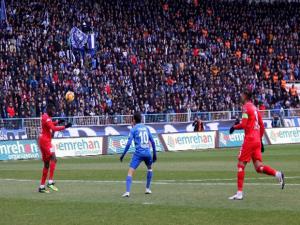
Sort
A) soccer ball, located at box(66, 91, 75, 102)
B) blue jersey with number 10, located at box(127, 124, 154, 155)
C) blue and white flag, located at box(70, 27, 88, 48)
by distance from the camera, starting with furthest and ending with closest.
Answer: blue and white flag, located at box(70, 27, 88, 48), soccer ball, located at box(66, 91, 75, 102), blue jersey with number 10, located at box(127, 124, 154, 155)

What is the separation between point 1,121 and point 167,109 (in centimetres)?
1216

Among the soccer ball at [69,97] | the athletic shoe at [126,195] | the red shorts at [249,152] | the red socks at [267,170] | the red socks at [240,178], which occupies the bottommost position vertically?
the athletic shoe at [126,195]

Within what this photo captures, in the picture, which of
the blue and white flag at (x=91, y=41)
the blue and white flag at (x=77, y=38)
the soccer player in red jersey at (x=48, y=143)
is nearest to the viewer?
the soccer player in red jersey at (x=48, y=143)

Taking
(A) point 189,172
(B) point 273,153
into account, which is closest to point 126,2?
(B) point 273,153

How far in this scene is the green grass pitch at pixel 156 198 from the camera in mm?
12891

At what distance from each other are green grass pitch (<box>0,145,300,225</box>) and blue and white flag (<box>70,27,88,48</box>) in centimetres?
2109

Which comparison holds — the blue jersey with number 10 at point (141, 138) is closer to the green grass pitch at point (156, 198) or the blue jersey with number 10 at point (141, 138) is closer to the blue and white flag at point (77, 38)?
the green grass pitch at point (156, 198)

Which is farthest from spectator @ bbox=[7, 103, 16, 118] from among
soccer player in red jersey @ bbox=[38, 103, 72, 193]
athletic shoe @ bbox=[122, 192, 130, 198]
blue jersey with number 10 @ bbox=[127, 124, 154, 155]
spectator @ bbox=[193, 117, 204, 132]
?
athletic shoe @ bbox=[122, 192, 130, 198]

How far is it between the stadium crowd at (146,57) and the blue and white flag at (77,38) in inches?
17.6

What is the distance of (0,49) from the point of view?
44438mm

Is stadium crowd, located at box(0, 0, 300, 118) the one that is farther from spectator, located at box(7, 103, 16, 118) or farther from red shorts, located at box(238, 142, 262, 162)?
red shorts, located at box(238, 142, 262, 162)

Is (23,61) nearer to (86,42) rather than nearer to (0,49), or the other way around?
(0,49)

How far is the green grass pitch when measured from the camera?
42.3ft

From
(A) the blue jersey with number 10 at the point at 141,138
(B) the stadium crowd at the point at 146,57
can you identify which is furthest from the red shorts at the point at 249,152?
(B) the stadium crowd at the point at 146,57
